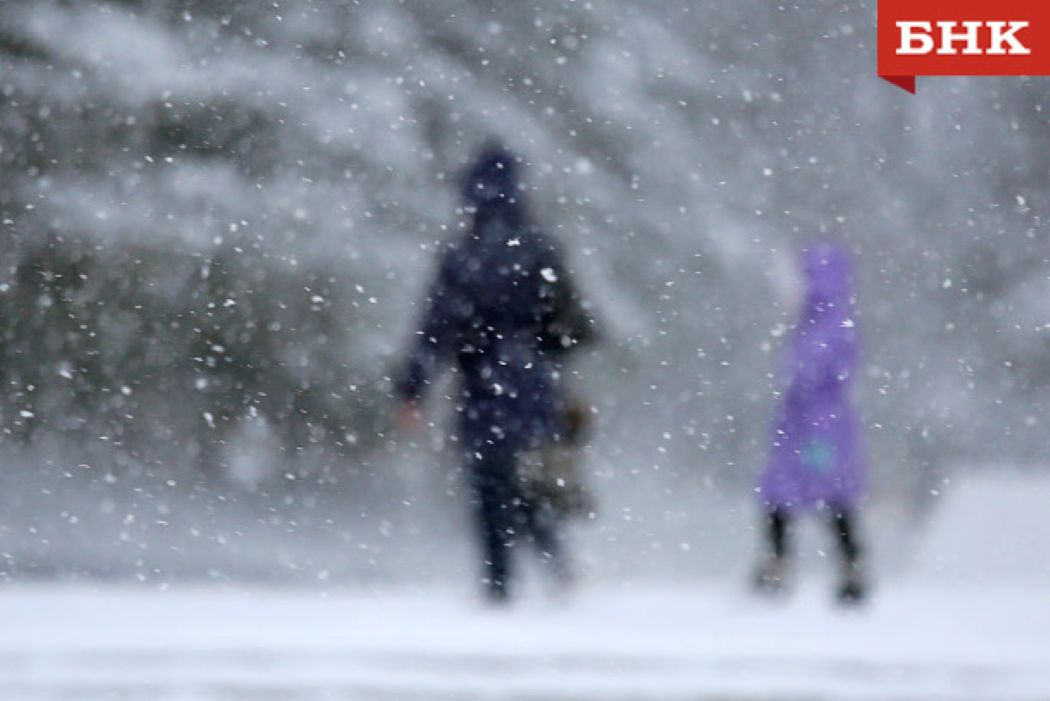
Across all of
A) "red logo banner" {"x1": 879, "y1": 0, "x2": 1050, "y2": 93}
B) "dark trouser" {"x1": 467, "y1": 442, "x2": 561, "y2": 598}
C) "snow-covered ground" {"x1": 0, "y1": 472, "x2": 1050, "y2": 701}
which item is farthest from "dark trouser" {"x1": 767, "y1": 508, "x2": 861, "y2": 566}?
"red logo banner" {"x1": 879, "y1": 0, "x2": 1050, "y2": 93}

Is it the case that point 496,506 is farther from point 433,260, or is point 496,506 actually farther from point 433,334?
point 433,260

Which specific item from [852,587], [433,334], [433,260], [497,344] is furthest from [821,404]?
[433,260]

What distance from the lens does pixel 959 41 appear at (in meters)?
7.30

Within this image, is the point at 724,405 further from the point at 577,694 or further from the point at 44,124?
the point at 577,694

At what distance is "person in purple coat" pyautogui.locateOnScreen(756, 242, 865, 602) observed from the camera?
187 inches

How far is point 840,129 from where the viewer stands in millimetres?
7336

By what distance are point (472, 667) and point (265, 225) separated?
3039mm

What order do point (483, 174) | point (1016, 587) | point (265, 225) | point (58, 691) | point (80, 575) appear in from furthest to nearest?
point (80, 575), point (265, 225), point (1016, 587), point (483, 174), point (58, 691)

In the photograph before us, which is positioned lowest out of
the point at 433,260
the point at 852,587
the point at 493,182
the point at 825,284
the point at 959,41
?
the point at 852,587

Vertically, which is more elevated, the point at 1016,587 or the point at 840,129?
the point at 840,129

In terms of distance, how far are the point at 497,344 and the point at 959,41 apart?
145 inches

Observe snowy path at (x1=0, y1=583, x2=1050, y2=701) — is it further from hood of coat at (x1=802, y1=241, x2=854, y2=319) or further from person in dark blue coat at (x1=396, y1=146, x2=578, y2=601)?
hood of coat at (x1=802, y1=241, x2=854, y2=319)

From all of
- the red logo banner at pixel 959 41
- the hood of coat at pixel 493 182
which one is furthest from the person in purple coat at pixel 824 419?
the red logo banner at pixel 959 41

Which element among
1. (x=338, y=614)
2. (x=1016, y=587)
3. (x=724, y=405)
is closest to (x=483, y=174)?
(x=338, y=614)
